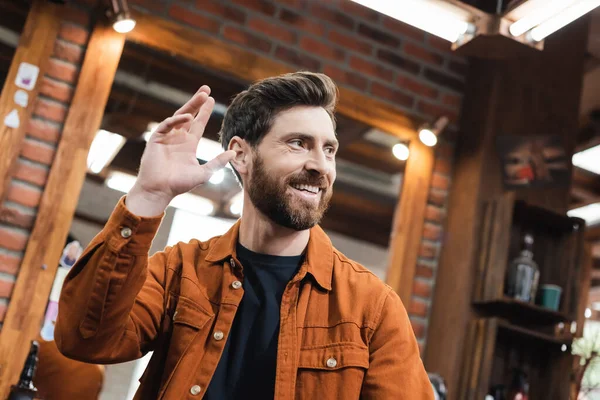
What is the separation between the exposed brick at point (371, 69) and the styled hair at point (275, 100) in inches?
62.0

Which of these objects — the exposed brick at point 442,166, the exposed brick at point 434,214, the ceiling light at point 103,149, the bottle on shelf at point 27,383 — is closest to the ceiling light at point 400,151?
the exposed brick at point 442,166

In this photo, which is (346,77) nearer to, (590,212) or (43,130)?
(43,130)

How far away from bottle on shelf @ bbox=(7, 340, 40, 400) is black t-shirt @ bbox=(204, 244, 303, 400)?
1.00 m

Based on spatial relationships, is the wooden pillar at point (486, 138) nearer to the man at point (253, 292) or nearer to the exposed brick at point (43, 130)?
the man at point (253, 292)

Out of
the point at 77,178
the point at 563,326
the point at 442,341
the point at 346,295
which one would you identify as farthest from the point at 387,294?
the point at 563,326

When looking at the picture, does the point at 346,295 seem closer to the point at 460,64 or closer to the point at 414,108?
the point at 414,108

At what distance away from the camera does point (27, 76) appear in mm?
2621

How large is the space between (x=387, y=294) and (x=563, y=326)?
2.28 metres

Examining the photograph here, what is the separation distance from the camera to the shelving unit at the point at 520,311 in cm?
299

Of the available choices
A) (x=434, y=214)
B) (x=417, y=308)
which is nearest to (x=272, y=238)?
(x=417, y=308)

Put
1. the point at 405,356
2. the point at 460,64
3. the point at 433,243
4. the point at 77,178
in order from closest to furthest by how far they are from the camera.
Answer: the point at 405,356, the point at 77,178, the point at 433,243, the point at 460,64

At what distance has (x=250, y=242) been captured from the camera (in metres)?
1.70

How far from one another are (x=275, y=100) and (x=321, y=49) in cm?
158

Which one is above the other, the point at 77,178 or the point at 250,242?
the point at 77,178
